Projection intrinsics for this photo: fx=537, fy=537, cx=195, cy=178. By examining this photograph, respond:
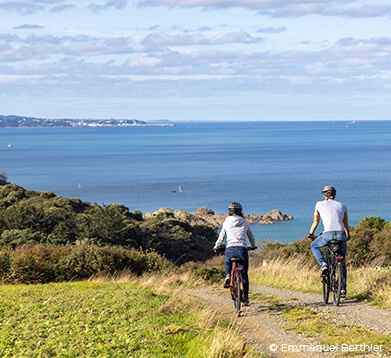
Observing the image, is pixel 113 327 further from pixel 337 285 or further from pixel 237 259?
pixel 337 285

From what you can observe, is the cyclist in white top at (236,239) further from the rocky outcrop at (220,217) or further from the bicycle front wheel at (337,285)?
the rocky outcrop at (220,217)

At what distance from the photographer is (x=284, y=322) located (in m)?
7.91

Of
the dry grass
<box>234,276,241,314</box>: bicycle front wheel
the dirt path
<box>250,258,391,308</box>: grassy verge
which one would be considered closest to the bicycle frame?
<box>234,276,241,314</box>: bicycle front wheel

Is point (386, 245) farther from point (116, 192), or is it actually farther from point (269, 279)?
point (116, 192)

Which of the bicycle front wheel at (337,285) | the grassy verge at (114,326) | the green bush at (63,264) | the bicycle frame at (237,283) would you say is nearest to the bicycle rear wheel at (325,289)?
the bicycle front wheel at (337,285)

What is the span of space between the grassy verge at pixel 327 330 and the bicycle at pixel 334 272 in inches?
17.1

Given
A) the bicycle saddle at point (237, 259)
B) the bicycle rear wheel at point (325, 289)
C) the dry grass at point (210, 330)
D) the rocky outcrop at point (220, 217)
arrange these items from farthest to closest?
1. the rocky outcrop at point (220, 217)
2. the bicycle rear wheel at point (325, 289)
3. the bicycle saddle at point (237, 259)
4. the dry grass at point (210, 330)

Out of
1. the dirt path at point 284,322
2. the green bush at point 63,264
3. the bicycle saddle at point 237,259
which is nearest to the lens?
the dirt path at point 284,322

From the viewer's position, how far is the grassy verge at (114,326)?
613cm

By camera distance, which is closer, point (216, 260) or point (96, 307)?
point (96, 307)

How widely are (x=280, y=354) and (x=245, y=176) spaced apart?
333 ft

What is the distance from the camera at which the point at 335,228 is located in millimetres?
8531

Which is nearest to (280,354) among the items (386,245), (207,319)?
(207,319)

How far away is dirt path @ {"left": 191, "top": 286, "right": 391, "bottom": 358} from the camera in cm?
649
